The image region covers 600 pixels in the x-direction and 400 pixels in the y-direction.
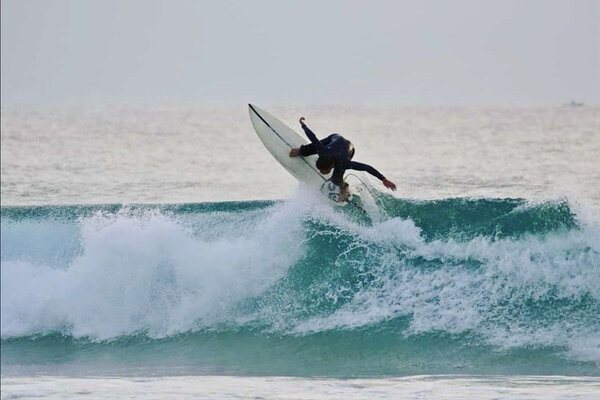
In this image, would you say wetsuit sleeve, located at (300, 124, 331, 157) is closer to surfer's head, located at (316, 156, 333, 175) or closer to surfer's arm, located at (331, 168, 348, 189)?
surfer's head, located at (316, 156, 333, 175)

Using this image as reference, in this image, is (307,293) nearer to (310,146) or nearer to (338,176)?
(338,176)

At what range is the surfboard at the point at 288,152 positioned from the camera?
53.3ft

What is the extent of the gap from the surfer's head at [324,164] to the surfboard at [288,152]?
16cm

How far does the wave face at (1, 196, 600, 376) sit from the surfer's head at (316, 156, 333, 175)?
564 mm

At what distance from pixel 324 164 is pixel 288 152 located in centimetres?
95

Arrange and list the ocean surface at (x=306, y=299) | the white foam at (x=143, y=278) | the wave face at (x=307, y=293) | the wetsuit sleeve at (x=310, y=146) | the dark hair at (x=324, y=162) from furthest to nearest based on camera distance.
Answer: the dark hair at (x=324, y=162), the wetsuit sleeve at (x=310, y=146), the white foam at (x=143, y=278), the wave face at (x=307, y=293), the ocean surface at (x=306, y=299)

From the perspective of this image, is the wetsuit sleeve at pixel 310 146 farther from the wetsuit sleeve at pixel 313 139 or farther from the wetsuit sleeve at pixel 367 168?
the wetsuit sleeve at pixel 367 168

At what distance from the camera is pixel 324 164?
1588 cm

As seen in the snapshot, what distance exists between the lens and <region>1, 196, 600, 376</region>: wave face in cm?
1448

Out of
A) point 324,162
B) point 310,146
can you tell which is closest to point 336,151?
point 324,162

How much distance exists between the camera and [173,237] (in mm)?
16172

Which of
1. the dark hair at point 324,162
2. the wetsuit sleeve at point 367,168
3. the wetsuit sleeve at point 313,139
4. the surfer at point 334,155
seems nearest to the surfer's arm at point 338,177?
the surfer at point 334,155

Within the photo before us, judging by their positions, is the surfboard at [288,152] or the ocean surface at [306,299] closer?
the ocean surface at [306,299]

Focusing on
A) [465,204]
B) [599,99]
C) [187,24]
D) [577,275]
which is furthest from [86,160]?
[187,24]
